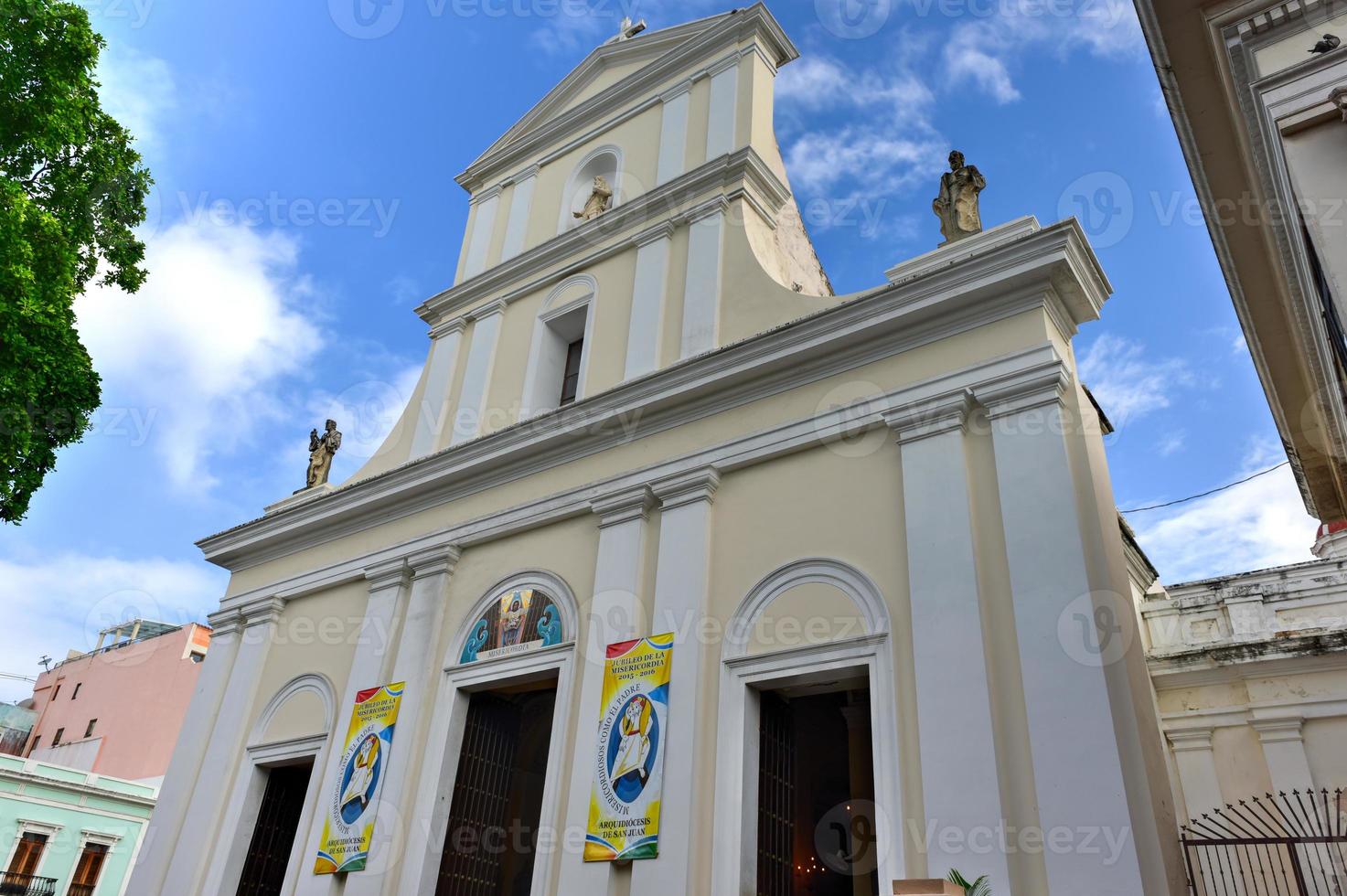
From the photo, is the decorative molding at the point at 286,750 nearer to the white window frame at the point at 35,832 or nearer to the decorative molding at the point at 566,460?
the decorative molding at the point at 566,460

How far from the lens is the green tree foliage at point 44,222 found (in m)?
10.4

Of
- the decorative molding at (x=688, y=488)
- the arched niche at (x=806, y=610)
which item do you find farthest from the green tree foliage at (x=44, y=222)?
the arched niche at (x=806, y=610)

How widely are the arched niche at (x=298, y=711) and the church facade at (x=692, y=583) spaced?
54mm

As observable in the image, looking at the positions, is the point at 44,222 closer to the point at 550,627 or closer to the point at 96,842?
the point at 550,627

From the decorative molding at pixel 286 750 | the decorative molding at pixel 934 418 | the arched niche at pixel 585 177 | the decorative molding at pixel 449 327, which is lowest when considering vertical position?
the decorative molding at pixel 286 750

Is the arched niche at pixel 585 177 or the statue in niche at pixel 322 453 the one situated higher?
the arched niche at pixel 585 177

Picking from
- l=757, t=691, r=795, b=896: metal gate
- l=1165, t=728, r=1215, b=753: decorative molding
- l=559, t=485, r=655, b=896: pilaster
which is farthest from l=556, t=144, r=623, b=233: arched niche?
l=1165, t=728, r=1215, b=753: decorative molding

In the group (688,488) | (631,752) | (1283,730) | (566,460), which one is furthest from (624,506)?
(1283,730)

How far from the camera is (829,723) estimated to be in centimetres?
1189

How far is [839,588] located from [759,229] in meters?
5.27

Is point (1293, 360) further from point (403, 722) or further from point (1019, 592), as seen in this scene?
point (403, 722)

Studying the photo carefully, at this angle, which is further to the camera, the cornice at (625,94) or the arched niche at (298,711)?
the cornice at (625,94)

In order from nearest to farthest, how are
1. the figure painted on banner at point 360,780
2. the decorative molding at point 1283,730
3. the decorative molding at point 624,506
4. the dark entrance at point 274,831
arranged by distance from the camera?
the decorative molding at point 1283,730 < the decorative molding at point 624,506 < the figure painted on banner at point 360,780 < the dark entrance at point 274,831

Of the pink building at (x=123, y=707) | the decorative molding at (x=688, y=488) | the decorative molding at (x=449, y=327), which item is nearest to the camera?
the decorative molding at (x=688, y=488)
